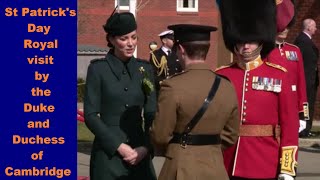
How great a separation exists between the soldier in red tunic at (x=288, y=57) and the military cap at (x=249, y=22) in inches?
8.9

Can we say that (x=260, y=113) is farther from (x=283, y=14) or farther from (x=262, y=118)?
(x=283, y=14)

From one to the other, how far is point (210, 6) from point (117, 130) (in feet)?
117

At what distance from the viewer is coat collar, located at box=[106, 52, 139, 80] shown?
19.0 ft

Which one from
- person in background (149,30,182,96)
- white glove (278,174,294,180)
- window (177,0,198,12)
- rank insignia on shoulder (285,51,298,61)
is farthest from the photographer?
window (177,0,198,12)

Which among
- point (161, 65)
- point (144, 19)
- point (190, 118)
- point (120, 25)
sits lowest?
point (144, 19)

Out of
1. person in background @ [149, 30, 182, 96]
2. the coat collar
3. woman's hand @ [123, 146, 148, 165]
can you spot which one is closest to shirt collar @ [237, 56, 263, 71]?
the coat collar

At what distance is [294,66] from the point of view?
251 inches

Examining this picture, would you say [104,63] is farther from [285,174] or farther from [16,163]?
[285,174]

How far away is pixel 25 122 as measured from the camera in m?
5.52

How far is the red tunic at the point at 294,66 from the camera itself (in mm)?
6182

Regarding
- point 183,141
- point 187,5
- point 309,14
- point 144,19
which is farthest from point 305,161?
point 187,5

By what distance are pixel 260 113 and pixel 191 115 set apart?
957mm

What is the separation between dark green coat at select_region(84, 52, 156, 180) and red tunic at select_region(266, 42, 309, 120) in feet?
3.17

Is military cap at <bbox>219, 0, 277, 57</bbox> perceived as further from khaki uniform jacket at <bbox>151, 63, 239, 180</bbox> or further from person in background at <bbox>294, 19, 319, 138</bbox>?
person in background at <bbox>294, 19, 319, 138</bbox>
